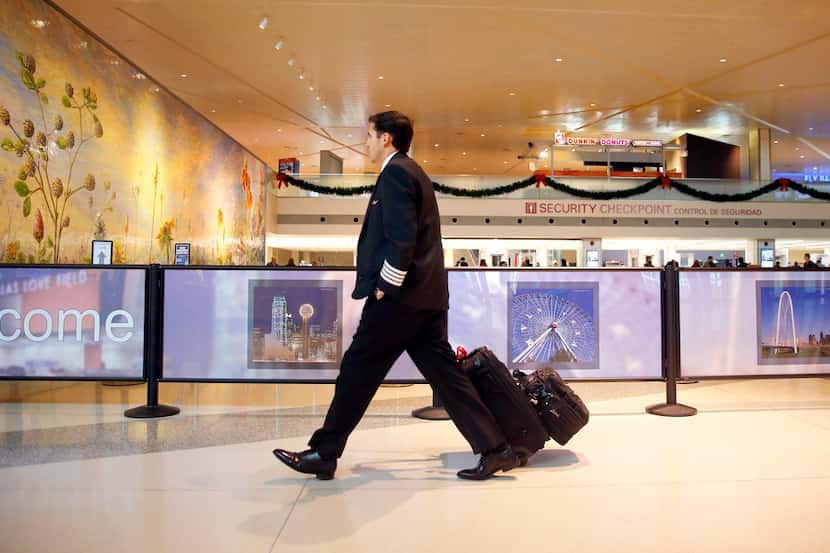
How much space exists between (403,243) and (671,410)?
8.81ft

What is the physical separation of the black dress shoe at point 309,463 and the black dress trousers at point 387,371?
0.11 feet

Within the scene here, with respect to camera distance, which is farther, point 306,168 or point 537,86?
point 306,168

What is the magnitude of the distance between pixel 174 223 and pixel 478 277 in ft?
29.6

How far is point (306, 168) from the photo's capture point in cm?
2588

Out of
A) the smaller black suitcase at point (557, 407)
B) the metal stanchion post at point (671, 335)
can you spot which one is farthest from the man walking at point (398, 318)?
the metal stanchion post at point (671, 335)

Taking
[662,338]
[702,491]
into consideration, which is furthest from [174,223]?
[702,491]

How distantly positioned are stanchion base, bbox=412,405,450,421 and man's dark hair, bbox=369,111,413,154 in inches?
78.3

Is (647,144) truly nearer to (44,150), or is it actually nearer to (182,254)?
(182,254)

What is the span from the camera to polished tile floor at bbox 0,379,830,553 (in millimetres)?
2242

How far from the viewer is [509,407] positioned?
3.25 metres

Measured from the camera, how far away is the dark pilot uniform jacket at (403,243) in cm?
284

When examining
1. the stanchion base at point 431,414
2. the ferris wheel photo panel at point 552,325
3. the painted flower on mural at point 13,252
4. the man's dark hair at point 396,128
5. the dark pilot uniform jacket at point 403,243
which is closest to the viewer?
the dark pilot uniform jacket at point 403,243

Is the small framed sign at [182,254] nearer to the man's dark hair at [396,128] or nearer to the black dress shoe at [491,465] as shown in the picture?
the man's dark hair at [396,128]

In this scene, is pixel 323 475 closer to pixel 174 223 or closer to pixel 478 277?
pixel 478 277
